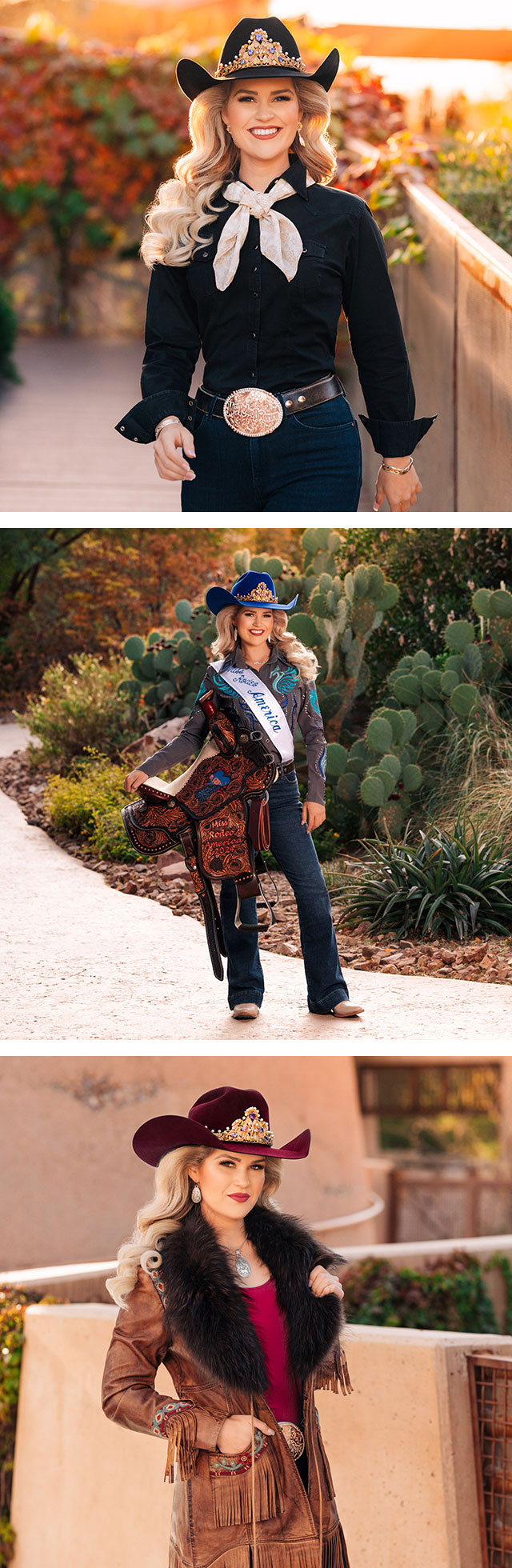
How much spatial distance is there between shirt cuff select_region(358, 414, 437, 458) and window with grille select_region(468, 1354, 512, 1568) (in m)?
3.45

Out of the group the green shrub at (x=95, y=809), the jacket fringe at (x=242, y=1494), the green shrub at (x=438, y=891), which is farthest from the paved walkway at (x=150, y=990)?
the jacket fringe at (x=242, y=1494)

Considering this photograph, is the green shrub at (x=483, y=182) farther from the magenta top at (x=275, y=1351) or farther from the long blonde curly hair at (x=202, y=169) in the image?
the magenta top at (x=275, y=1351)

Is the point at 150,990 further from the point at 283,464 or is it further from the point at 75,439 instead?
the point at 75,439

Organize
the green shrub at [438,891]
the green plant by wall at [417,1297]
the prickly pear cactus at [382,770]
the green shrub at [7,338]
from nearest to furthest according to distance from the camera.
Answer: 1. the green shrub at [438,891]
2. the prickly pear cactus at [382,770]
3. the green plant by wall at [417,1297]
4. the green shrub at [7,338]

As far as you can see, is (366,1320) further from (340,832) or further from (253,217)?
(253,217)

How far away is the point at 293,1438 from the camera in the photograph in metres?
3.34

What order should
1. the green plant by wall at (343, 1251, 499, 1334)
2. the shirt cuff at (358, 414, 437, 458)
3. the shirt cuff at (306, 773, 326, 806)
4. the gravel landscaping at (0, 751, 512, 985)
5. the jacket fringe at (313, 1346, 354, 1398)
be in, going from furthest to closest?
the green plant by wall at (343, 1251, 499, 1334) → the gravel landscaping at (0, 751, 512, 985) → the shirt cuff at (306, 773, 326, 806) → the shirt cuff at (358, 414, 437, 458) → the jacket fringe at (313, 1346, 354, 1398)

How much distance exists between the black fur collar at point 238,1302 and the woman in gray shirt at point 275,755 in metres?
1.13

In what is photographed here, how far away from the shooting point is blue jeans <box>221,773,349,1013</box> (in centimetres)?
432

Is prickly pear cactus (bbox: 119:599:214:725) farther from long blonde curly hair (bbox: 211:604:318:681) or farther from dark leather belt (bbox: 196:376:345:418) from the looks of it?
dark leather belt (bbox: 196:376:345:418)

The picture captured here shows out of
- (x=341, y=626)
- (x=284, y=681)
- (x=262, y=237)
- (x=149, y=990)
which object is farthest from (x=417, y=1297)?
(x=262, y=237)

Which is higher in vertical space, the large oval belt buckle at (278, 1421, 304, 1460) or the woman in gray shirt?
the woman in gray shirt

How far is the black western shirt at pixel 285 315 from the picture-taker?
12.6 ft

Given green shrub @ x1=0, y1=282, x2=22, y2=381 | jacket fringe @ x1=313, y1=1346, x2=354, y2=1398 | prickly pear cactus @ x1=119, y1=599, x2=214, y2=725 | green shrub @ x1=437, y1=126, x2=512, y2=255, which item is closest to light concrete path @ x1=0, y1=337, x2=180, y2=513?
green shrub @ x1=0, y1=282, x2=22, y2=381
